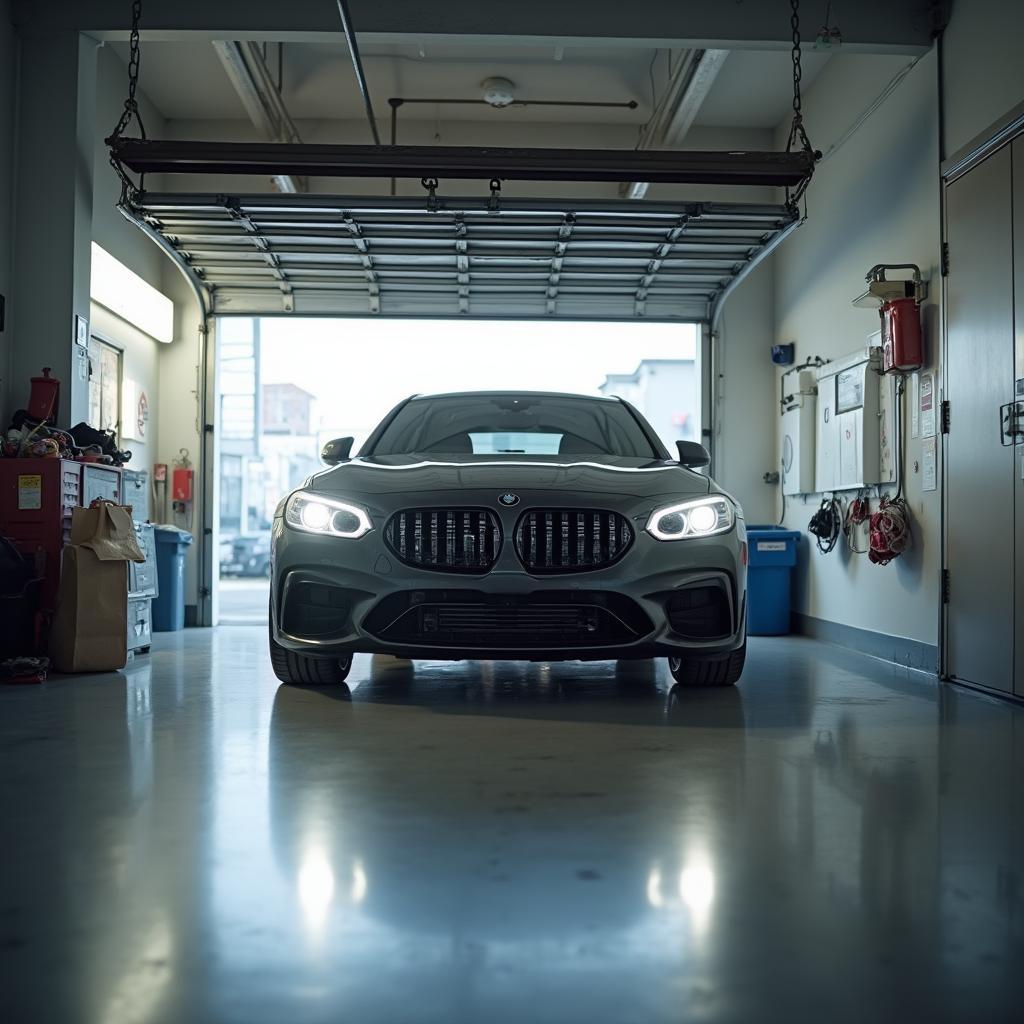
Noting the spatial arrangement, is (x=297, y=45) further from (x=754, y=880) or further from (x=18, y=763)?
(x=754, y=880)

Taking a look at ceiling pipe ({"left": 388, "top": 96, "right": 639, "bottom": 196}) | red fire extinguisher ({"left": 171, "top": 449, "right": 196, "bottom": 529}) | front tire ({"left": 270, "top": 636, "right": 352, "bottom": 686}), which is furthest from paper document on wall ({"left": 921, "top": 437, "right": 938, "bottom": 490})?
red fire extinguisher ({"left": 171, "top": 449, "right": 196, "bottom": 529})

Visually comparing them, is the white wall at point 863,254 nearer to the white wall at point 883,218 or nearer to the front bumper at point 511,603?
the white wall at point 883,218

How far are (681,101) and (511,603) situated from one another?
544cm

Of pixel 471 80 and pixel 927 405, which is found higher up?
pixel 471 80

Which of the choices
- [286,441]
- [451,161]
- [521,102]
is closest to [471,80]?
[521,102]

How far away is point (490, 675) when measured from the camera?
5.15m

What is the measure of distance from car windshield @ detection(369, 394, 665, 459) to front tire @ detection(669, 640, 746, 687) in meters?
1.04

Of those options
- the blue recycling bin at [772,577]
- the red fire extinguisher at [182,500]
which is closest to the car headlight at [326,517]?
the blue recycling bin at [772,577]

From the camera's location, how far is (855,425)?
22.6ft

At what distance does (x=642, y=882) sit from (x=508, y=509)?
2.13 meters

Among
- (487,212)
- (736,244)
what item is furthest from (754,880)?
(736,244)

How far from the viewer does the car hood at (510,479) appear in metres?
4.03

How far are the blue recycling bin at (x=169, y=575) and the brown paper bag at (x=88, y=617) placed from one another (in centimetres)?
299

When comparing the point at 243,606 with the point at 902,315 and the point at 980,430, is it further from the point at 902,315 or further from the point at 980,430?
the point at 980,430
